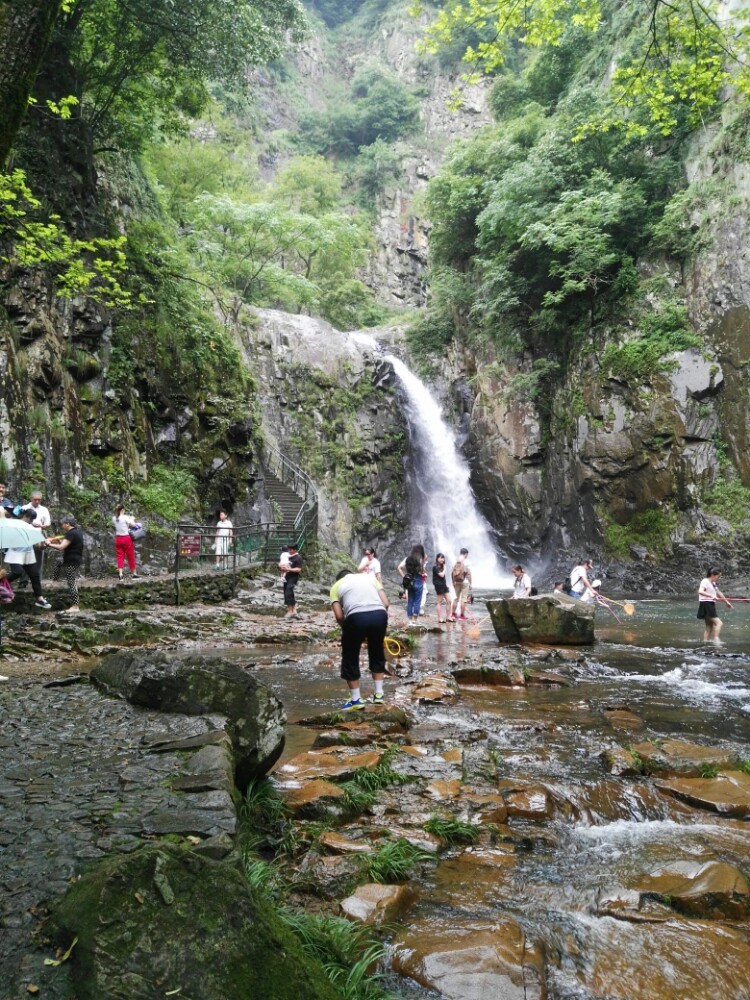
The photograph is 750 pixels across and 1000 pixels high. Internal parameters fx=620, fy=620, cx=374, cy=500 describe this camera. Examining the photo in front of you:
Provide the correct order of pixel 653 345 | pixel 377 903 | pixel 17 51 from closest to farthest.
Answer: pixel 17 51 → pixel 377 903 → pixel 653 345

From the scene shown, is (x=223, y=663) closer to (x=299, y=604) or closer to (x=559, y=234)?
(x=299, y=604)

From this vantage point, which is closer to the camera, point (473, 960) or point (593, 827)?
point (473, 960)

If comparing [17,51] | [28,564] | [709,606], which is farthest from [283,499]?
[17,51]

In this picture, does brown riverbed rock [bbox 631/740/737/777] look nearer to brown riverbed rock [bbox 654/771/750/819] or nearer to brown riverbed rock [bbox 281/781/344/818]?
brown riverbed rock [bbox 654/771/750/819]

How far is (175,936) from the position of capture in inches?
74.4

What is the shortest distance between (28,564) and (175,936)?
9.75m

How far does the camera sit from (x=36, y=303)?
14000 mm

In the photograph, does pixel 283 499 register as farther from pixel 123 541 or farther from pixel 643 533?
pixel 643 533

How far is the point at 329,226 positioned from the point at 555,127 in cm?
963

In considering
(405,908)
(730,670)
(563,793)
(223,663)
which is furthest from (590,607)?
(405,908)

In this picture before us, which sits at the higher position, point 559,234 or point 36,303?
point 559,234

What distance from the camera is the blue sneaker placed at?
609 centimetres

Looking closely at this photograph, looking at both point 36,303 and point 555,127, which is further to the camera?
point 555,127

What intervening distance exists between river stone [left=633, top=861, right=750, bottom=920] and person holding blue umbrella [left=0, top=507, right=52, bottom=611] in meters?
9.50
